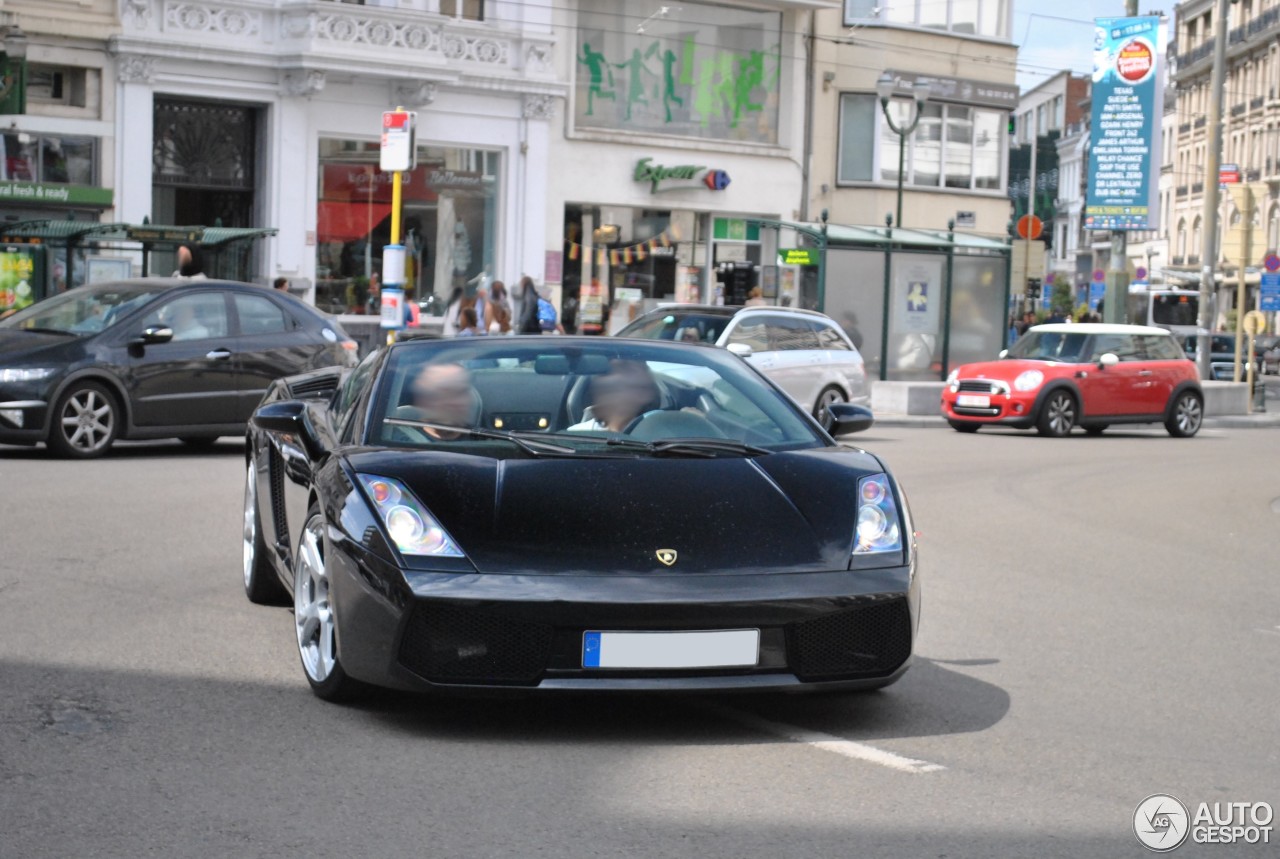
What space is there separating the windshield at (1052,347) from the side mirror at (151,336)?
14234 millimetres

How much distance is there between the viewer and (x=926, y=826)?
15.9 ft

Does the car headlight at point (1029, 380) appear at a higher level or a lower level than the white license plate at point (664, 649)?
lower

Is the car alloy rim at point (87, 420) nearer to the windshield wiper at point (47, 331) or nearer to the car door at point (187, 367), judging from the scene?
the car door at point (187, 367)

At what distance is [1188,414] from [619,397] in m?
22.2

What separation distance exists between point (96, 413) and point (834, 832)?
11.7 m

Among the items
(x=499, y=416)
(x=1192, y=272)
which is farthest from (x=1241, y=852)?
(x=1192, y=272)

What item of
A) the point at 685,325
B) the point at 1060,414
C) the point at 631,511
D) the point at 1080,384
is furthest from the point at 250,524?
the point at 1080,384

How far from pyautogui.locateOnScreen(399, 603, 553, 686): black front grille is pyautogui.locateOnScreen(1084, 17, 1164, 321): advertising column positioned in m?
32.5

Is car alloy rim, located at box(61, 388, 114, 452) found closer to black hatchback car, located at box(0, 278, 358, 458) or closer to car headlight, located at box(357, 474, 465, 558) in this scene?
black hatchback car, located at box(0, 278, 358, 458)

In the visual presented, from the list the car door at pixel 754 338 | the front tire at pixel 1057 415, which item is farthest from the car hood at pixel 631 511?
the front tire at pixel 1057 415

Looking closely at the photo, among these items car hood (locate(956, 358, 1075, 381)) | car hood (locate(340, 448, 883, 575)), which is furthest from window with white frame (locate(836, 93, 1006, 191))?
car hood (locate(340, 448, 883, 575))

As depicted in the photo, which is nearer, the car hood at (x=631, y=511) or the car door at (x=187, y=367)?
the car hood at (x=631, y=511)

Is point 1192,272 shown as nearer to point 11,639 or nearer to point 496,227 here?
point 496,227

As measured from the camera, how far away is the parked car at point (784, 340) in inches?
885
